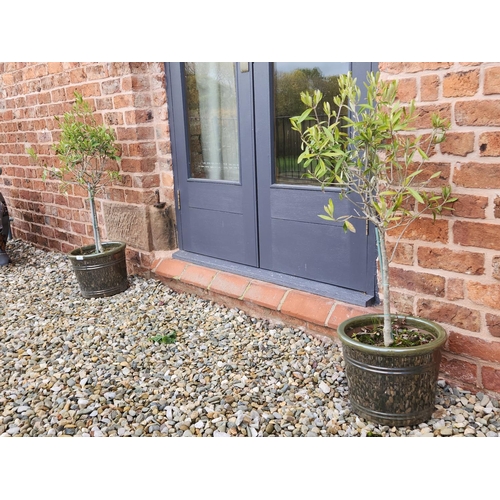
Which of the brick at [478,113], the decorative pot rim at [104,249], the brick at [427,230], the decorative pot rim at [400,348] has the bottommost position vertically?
the decorative pot rim at [104,249]

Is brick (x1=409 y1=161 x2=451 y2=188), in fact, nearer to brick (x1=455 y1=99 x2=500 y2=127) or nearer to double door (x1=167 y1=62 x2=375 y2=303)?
brick (x1=455 y1=99 x2=500 y2=127)

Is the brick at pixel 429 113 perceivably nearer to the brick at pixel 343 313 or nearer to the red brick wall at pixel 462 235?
the red brick wall at pixel 462 235

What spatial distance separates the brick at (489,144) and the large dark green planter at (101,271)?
244cm

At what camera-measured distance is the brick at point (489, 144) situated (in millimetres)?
1823

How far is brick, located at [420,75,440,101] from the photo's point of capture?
1.94 metres

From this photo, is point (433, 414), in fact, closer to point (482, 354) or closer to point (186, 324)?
point (482, 354)

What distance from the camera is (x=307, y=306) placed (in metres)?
2.75

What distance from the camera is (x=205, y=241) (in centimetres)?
354

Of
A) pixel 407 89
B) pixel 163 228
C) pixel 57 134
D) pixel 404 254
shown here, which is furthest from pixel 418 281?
pixel 57 134

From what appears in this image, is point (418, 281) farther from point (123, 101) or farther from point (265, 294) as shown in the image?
point (123, 101)

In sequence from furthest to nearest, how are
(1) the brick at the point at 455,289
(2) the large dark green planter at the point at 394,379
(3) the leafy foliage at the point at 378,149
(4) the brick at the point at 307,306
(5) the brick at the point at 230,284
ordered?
(5) the brick at the point at 230,284 → (4) the brick at the point at 307,306 → (1) the brick at the point at 455,289 → (2) the large dark green planter at the point at 394,379 → (3) the leafy foliage at the point at 378,149

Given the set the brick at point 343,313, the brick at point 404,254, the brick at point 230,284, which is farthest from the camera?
the brick at point 230,284

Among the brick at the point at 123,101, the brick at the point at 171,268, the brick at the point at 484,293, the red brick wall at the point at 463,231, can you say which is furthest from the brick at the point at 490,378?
the brick at the point at 123,101

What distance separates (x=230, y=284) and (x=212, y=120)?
112cm
